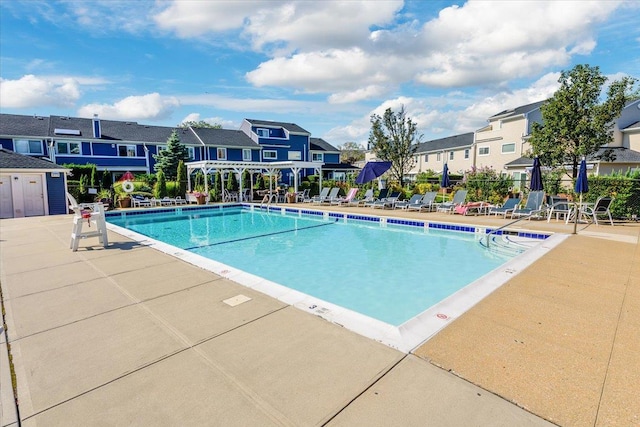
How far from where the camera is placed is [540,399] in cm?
226

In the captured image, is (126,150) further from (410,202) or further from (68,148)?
(410,202)

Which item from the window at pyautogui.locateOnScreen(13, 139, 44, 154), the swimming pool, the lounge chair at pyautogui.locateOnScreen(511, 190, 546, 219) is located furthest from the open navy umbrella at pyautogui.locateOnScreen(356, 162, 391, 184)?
the window at pyautogui.locateOnScreen(13, 139, 44, 154)

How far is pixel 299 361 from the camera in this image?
2791 mm

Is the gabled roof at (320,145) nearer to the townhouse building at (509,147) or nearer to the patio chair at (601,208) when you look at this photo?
the townhouse building at (509,147)

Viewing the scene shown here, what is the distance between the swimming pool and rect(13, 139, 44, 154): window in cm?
1621

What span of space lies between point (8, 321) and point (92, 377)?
205cm

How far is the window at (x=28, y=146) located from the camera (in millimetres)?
24522

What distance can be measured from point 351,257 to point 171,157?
81.7 feet

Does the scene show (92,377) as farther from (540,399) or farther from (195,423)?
(540,399)

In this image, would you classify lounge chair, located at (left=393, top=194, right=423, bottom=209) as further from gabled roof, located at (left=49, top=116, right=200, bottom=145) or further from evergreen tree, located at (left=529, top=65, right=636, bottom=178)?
gabled roof, located at (left=49, top=116, right=200, bottom=145)

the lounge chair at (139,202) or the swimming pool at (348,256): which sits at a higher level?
the lounge chair at (139,202)

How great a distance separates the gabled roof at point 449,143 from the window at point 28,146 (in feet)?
112

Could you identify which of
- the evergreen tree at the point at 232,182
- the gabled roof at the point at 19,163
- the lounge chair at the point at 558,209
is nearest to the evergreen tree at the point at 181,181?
the evergreen tree at the point at 232,182

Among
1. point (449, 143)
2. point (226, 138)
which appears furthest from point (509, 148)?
point (226, 138)
